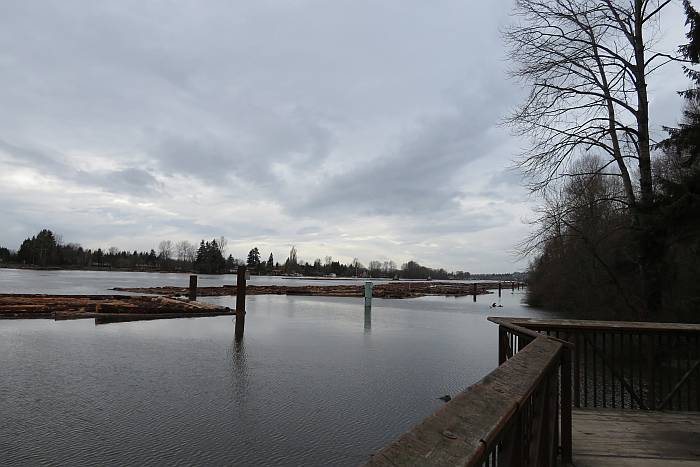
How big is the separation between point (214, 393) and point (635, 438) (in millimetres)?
6589

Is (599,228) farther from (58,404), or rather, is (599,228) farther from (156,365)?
(58,404)

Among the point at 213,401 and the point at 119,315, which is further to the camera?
the point at 119,315

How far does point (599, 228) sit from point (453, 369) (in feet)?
49.2

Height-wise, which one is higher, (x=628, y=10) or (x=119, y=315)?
(x=628, y=10)

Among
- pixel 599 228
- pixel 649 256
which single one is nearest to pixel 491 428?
pixel 649 256

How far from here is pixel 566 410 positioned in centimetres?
388

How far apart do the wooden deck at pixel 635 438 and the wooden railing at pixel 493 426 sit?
57.9 inches

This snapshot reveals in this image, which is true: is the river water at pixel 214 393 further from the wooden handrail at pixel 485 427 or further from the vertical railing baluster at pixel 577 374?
the wooden handrail at pixel 485 427

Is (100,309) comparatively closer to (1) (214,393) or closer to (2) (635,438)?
(1) (214,393)

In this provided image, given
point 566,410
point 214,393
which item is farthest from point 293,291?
point 566,410

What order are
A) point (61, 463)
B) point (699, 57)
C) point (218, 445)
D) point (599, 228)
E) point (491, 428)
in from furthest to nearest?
point (599, 228)
point (699, 57)
point (218, 445)
point (61, 463)
point (491, 428)

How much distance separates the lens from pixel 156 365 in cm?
1073

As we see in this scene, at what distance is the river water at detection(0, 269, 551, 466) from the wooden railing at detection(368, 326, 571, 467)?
3505 mm

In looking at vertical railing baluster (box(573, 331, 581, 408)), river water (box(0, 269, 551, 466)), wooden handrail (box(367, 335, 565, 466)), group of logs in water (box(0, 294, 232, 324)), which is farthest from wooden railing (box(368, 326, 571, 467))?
group of logs in water (box(0, 294, 232, 324))
